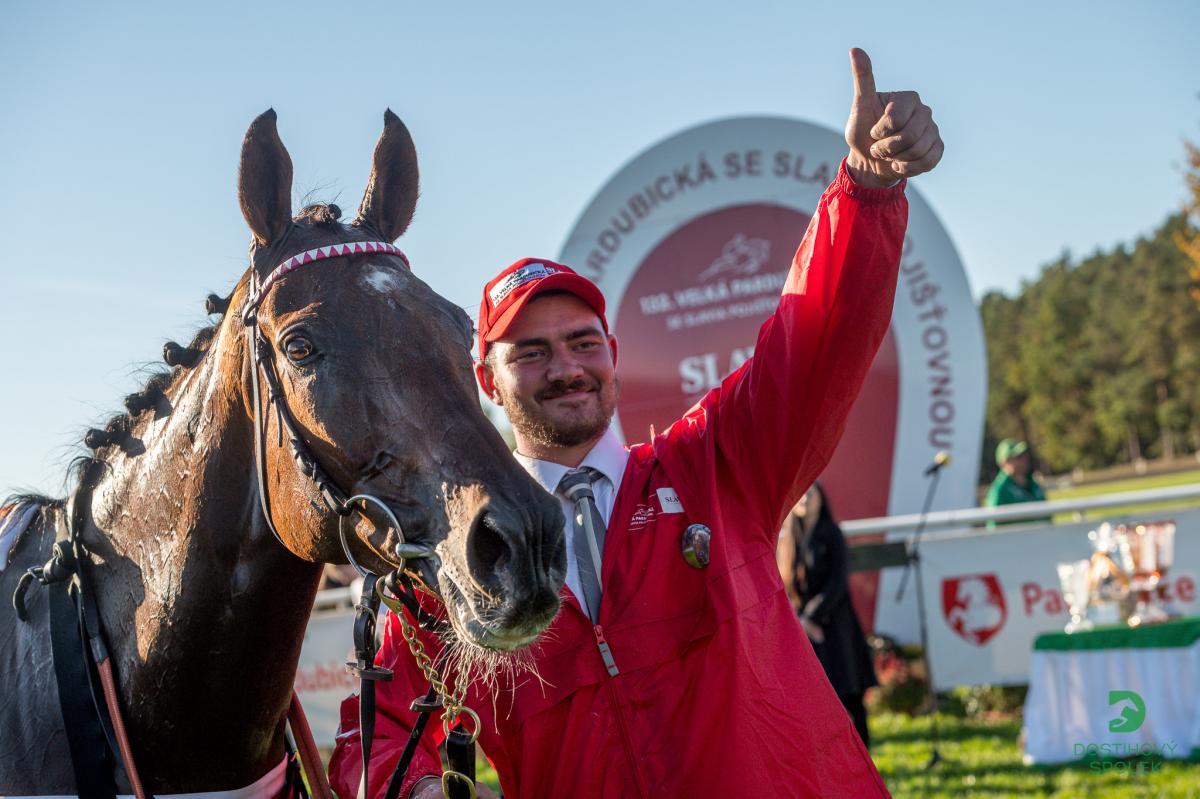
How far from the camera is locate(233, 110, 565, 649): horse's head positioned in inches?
60.3

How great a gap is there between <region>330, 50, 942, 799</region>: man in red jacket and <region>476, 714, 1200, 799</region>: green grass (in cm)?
438

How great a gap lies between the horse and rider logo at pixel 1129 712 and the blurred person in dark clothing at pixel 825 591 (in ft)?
4.98

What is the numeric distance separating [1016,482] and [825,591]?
3408 millimetres

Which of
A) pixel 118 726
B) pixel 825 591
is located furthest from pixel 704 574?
pixel 825 591

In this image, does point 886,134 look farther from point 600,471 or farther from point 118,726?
point 118,726

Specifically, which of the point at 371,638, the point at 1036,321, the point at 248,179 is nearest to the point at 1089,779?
the point at 371,638

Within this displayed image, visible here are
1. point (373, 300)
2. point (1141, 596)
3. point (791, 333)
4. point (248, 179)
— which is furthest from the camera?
point (1141, 596)

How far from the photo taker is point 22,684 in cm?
208

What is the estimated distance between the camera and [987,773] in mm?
6359

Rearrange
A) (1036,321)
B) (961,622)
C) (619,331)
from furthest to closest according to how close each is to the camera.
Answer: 1. (1036,321)
2. (619,331)
3. (961,622)

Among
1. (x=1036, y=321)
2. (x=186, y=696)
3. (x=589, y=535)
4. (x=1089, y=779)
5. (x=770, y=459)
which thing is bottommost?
(x=1089, y=779)

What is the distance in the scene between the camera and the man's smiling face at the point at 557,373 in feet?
7.89

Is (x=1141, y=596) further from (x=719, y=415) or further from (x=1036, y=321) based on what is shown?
(x=1036, y=321)

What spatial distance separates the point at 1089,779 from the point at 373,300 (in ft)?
19.2
